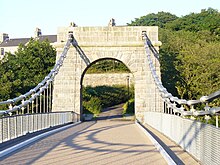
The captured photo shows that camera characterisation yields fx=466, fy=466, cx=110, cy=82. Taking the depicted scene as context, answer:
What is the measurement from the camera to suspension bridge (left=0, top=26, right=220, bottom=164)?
7349mm

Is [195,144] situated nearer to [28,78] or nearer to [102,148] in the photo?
[102,148]

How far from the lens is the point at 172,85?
118 feet

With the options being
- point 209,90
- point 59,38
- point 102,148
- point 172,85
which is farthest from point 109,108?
point 102,148

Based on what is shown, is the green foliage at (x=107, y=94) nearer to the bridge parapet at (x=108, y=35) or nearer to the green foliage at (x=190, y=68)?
the green foliage at (x=190, y=68)

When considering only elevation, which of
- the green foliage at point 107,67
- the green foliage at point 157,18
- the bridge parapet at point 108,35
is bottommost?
the green foliage at point 107,67

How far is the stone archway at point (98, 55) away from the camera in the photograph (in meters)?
24.9

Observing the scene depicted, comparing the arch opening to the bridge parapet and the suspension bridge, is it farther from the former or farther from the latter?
the bridge parapet

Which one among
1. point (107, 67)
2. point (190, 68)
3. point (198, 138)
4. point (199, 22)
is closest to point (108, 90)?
point (107, 67)

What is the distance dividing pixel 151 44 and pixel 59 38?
4965 mm

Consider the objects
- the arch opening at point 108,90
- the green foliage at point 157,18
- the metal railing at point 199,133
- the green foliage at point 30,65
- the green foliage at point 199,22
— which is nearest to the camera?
the metal railing at point 199,133

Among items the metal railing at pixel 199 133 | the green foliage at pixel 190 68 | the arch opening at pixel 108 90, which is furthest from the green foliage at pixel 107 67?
the metal railing at pixel 199 133

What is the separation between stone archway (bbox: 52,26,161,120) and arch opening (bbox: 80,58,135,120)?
884cm

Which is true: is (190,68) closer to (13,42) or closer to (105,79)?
(105,79)

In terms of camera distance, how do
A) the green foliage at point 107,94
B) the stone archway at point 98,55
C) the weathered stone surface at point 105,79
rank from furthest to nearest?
the weathered stone surface at point 105,79
the green foliage at point 107,94
the stone archway at point 98,55
